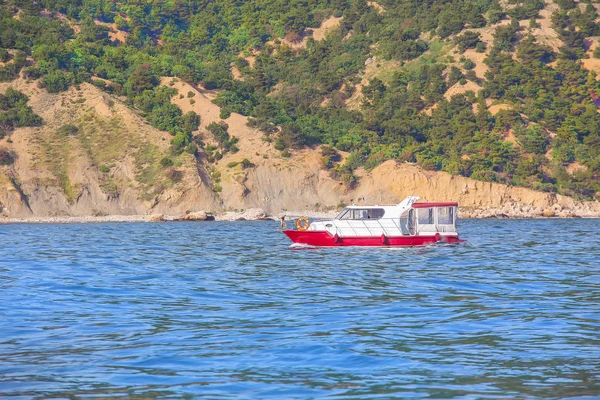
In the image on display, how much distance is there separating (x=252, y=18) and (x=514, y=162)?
77.6 meters

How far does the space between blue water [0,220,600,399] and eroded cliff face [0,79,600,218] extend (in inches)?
2514

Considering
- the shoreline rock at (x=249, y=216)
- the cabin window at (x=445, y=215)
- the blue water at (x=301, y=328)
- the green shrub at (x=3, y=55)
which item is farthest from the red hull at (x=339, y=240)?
the green shrub at (x=3, y=55)

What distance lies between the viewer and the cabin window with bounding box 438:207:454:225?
178ft

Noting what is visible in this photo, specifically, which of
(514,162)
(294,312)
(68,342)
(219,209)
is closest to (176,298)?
(294,312)

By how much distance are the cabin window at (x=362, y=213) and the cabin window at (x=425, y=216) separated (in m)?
3.11

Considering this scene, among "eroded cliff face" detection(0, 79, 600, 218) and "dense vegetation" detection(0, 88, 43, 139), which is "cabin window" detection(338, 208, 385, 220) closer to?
"eroded cliff face" detection(0, 79, 600, 218)

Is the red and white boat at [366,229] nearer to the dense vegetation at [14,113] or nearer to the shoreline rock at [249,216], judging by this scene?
the shoreline rock at [249,216]

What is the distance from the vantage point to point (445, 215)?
54406 mm

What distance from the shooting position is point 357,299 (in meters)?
27.7

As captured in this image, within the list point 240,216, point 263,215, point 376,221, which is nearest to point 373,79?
point 263,215

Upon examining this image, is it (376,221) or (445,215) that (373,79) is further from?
(376,221)

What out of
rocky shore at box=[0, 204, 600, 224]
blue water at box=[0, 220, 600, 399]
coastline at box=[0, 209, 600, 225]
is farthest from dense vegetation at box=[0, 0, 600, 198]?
blue water at box=[0, 220, 600, 399]

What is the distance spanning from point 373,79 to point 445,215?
87.9 meters

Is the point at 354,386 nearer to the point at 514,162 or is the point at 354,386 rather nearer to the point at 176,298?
the point at 176,298
